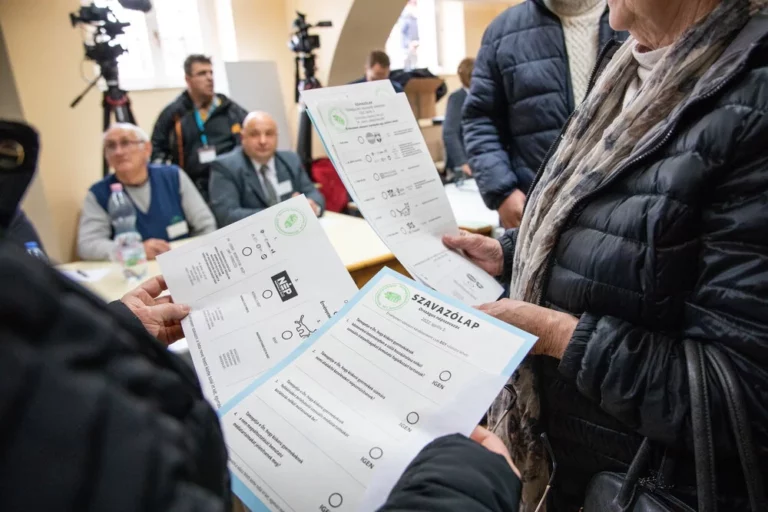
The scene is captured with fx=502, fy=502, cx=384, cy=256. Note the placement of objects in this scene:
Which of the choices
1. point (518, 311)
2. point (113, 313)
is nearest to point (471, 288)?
point (518, 311)

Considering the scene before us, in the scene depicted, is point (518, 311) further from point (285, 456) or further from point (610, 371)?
point (285, 456)

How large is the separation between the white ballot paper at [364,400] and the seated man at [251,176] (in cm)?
217

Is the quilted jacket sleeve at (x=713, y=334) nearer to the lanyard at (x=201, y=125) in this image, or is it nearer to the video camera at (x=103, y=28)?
the video camera at (x=103, y=28)

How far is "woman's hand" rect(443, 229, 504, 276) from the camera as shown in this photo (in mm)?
945

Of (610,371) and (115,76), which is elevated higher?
(115,76)

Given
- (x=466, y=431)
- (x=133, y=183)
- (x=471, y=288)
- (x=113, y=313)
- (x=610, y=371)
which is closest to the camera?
(x=113, y=313)

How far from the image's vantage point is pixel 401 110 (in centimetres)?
91

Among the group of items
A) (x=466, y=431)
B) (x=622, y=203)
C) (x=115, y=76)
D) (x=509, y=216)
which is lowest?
(x=509, y=216)

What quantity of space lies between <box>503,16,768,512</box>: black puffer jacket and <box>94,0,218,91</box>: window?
4.76 meters

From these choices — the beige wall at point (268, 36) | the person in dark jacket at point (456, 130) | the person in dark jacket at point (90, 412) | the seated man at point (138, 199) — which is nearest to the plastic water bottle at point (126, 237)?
the seated man at point (138, 199)

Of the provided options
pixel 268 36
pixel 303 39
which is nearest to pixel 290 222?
pixel 303 39

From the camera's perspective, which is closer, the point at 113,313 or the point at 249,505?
the point at 113,313

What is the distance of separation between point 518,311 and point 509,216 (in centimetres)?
105

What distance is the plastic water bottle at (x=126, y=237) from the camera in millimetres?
2096
